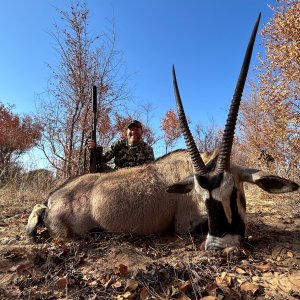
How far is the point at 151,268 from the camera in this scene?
3.00 m

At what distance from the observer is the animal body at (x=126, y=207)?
14.0ft

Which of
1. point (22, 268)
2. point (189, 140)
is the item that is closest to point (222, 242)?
point (189, 140)

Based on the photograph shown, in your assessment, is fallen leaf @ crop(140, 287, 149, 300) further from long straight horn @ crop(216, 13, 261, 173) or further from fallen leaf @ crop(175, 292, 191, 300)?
long straight horn @ crop(216, 13, 261, 173)

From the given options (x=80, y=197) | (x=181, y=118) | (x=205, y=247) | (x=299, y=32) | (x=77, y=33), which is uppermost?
(x=77, y=33)

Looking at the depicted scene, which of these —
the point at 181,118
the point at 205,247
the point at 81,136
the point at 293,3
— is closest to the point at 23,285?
the point at 205,247

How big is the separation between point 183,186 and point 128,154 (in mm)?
2706

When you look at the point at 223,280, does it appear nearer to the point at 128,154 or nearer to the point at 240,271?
the point at 240,271

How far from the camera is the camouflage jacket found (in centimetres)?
659

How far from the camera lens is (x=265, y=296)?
2445mm

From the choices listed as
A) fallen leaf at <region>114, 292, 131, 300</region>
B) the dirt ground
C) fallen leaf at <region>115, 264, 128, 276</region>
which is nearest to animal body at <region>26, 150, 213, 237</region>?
the dirt ground

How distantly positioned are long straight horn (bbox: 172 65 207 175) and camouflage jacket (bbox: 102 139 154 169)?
255cm

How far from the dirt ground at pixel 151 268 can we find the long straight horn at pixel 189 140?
827 millimetres

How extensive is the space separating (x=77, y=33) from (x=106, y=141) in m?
5.31

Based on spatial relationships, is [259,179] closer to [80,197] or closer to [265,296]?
[265,296]
